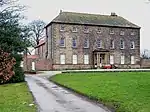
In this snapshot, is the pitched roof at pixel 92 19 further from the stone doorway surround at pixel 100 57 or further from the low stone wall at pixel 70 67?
the low stone wall at pixel 70 67

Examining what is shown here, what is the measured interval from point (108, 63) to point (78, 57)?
6.85m

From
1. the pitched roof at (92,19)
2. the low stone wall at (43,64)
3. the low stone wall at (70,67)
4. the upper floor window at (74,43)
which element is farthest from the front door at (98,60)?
the low stone wall at (43,64)

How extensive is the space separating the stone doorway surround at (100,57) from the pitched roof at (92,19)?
236 inches

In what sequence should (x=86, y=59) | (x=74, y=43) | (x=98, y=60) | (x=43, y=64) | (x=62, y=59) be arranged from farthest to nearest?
1. (x=98, y=60)
2. (x=86, y=59)
3. (x=74, y=43)
4. (x=62, y=59)
5. (x=43, y=64)

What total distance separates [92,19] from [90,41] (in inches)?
199

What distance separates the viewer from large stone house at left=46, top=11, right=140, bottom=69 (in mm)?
63812

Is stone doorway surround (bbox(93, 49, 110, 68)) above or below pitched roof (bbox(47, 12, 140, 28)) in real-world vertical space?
below

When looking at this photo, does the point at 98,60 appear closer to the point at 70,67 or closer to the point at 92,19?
the point at 70,67

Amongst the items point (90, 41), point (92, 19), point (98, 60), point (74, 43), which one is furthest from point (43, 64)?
point (92, 19)

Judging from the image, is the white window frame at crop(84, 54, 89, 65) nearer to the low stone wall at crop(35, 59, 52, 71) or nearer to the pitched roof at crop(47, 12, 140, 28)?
the pitched roof at crop(47, 12, 140, 28)

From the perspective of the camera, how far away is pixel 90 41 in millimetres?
66562

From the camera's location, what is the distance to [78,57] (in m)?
65.1

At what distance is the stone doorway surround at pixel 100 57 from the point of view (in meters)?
66.0

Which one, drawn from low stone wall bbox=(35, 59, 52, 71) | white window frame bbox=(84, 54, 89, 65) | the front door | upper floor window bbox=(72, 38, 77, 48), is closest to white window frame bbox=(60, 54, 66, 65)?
low stone wall bbox=(35, 59, 52, 71)
